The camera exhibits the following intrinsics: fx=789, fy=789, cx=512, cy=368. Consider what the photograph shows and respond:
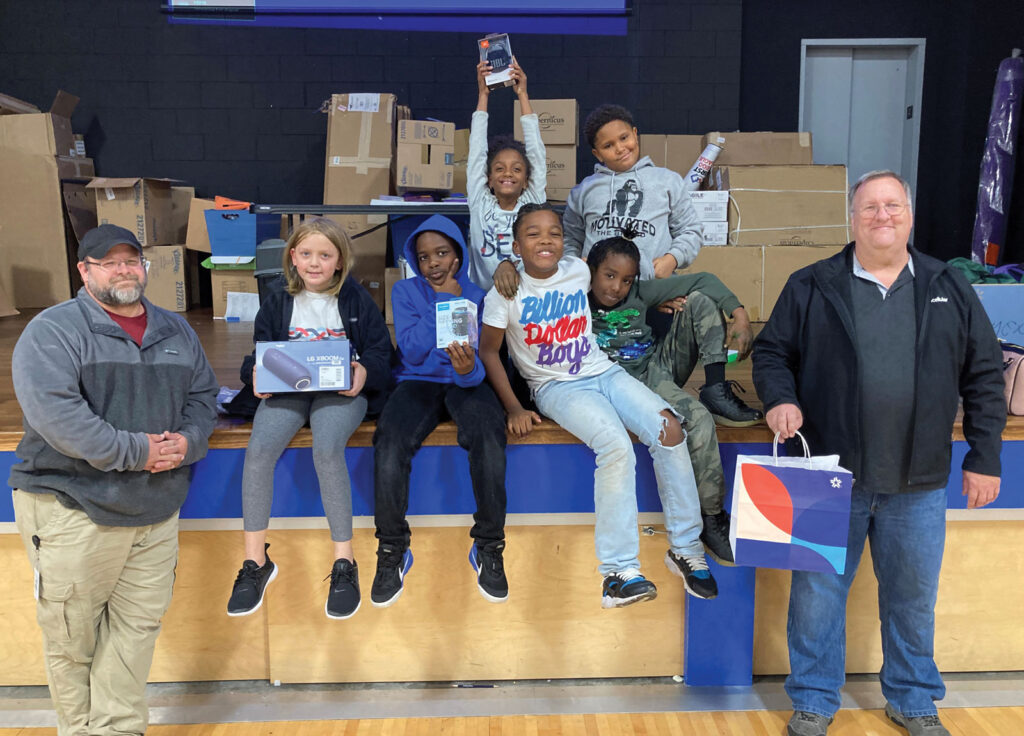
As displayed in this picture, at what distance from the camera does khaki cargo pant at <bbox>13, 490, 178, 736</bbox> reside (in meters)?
1.75

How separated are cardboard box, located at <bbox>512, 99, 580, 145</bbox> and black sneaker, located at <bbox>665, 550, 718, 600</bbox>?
3749 millimetres

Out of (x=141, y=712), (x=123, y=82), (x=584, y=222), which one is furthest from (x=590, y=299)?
(x=123, y=82)

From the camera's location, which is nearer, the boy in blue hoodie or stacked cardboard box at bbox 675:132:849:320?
the boy in blue hoodie

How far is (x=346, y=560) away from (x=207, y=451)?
0.45 metres

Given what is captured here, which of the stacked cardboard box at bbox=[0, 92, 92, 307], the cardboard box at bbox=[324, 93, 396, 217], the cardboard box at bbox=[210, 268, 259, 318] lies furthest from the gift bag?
the stacked cardboard box at bbox=[0, 92, 92, 307]

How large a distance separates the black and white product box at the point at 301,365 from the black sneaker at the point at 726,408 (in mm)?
979

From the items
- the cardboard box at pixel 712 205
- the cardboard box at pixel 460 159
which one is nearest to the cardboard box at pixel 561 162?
Answer: the cardboard box at pixel 460 159

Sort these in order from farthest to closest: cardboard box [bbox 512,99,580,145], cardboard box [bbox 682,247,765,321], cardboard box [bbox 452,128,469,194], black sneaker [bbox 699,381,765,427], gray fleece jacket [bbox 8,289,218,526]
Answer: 1. cardboard box [bbox 452,128,469,194]
2. cardboard box [bbox 512,99,580,145]
3. cardboard box [bbox 682,247,765,321]
4. black sneaker [bbox 699,381,765,427]
5. gray fleece jacket [bbox 8,289,218,526]

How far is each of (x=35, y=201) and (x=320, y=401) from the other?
4602mm

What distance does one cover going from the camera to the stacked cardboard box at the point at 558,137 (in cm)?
512

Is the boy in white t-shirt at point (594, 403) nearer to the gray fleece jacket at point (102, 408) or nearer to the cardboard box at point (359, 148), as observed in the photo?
the gray fleece jacket at point (102, 408)

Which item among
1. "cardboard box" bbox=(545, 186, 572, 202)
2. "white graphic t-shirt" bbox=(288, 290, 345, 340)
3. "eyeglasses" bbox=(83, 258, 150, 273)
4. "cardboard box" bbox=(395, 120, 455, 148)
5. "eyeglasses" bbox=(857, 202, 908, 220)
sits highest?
"cardboard box" bbox=(395, 120, 455, 148)

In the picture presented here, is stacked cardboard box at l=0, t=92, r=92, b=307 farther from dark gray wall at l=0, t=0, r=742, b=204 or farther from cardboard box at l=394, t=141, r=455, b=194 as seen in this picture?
cardboard box at l=394, t=141, r=455, b=194

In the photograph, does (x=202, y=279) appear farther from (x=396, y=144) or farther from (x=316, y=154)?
(x=396, y=144)
